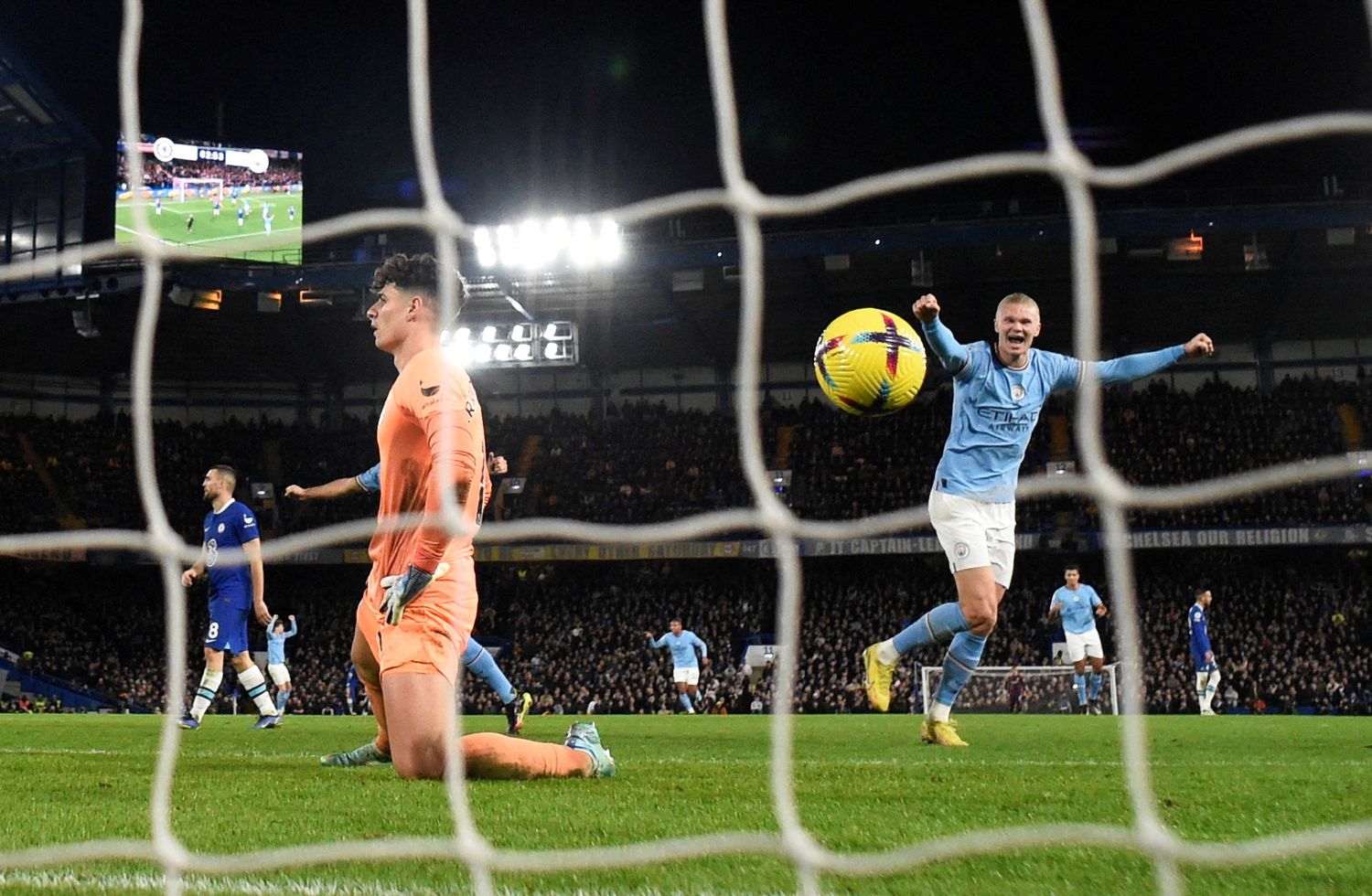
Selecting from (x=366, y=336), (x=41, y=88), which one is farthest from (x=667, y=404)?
(x=41, y=88)

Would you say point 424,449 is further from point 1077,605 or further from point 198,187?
point 198,187

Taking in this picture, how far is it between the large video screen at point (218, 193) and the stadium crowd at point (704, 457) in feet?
19.0

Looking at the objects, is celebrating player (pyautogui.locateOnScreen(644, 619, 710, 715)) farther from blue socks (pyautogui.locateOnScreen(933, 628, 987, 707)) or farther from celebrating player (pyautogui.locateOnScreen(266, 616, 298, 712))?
blue socks (pyautogui.locateOnScreen(933, 628, 987, 707))

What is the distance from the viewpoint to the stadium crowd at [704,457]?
24703mm

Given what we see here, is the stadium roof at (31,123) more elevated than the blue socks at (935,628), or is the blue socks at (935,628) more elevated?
the stadium roof at (31,123)

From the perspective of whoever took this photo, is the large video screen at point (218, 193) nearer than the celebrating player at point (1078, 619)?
No

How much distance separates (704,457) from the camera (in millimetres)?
27688

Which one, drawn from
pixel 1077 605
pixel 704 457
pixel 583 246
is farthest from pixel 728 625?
pixel 1077 605

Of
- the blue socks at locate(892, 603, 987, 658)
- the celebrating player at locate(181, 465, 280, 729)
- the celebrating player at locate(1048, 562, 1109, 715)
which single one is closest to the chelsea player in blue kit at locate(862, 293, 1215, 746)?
the blue socks at locate(892, 603, 987, 658)

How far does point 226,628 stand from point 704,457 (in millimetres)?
18454

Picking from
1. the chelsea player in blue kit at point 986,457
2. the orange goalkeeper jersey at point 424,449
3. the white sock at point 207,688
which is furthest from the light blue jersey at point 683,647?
the orange goalkeeper jersey at point 424,449

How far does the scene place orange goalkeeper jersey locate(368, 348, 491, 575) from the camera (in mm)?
4223

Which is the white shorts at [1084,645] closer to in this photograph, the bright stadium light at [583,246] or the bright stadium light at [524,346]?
the bright stadium light at [583,246]

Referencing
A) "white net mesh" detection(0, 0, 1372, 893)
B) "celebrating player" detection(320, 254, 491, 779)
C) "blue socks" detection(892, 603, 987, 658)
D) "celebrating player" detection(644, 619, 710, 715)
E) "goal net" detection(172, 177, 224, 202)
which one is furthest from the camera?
"goal net" detection(172, 177, 224, 202)
